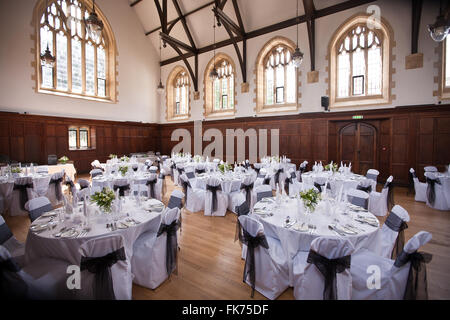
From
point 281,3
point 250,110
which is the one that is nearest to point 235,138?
point 250,110

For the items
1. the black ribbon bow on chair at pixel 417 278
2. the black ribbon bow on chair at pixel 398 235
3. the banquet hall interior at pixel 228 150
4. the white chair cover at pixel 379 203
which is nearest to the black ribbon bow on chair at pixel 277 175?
the banquet hall interior at pixel 228 150

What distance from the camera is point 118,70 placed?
1327 centimetres

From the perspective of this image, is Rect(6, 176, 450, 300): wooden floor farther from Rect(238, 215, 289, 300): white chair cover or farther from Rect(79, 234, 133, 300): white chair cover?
Rect(79, 234, 133, 300): white chair cover

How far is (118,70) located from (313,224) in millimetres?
14505

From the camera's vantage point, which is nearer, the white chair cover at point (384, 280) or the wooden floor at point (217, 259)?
the white chair cover at point (384, 280)

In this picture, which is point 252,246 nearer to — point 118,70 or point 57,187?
point 57,187

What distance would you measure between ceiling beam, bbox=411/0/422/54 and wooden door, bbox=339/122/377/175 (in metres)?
3.01

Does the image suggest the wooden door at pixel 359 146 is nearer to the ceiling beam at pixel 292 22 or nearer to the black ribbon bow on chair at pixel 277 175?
the black ribbon bow on chair at pixel 277 175

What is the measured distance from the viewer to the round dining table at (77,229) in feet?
7.72

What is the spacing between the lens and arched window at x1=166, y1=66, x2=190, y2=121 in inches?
598

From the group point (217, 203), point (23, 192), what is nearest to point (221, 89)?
point (217, 203)

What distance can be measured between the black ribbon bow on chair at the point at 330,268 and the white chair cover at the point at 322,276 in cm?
4
